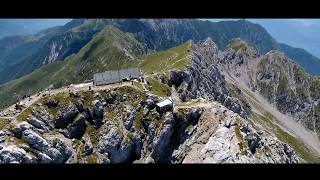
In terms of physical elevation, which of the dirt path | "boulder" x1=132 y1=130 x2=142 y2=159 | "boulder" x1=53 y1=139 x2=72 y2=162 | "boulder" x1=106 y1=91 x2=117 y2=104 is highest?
the dirt path

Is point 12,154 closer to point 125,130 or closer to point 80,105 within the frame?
point 80,105

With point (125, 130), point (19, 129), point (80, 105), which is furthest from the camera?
point (80, 105)

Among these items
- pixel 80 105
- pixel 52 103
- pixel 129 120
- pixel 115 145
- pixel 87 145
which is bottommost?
pixel 115 145

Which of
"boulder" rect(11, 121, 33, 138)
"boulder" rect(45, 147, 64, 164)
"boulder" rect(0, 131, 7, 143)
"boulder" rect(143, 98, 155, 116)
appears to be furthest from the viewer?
"boulder" rect(143, 98, 155, 116)

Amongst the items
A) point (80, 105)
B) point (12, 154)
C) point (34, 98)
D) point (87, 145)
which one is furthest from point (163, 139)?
point (12, 154)

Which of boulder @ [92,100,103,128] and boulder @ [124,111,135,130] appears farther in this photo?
boulder @ [92,100,103,128]

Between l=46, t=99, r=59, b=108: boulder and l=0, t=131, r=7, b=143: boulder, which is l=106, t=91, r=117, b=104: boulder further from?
l=0, t=131, r=7, b=143: boulder

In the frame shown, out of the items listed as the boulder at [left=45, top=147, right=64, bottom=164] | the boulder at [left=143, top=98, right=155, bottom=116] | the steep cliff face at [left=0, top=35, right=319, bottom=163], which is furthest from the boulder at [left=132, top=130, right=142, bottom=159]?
the boulder at [left=45, top=147, right=64, bottom=164]

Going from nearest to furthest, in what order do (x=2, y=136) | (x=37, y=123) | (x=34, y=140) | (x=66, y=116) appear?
(x=2, y=136)
(x=34, y=140)
(x=37, y=123)
(x=66, y=116)

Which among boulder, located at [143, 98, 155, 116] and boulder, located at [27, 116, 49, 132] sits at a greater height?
boulder, located at [27, 116, 49, 132]

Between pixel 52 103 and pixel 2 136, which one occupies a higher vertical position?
pixel 52 103
